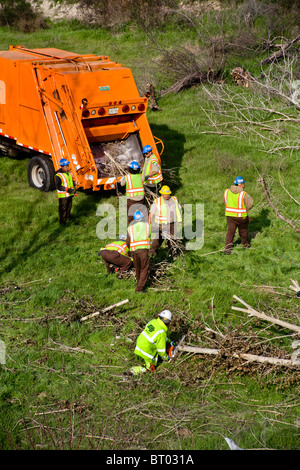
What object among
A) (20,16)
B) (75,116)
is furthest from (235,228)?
(20,16)

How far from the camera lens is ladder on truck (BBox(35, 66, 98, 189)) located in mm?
10180

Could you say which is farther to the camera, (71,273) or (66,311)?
(71,273)

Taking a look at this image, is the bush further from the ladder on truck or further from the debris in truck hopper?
the debris in truck hopper

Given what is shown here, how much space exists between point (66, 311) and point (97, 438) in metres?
2.59

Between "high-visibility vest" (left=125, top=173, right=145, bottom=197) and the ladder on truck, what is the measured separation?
31.3 inches

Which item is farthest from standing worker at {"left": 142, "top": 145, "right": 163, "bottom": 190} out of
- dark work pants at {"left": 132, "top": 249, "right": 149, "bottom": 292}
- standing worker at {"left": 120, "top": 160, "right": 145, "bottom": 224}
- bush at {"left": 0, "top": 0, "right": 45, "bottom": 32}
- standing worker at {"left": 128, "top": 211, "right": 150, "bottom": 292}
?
bush at {"left": 0, "top": 0, "right": 45, "bottom": 32}

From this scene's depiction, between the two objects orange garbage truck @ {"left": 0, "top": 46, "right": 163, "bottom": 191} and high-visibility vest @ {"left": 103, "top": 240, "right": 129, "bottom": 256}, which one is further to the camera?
orange garbage truck @ {"left": 0, "top": 46, "right": 163, "bottom": 191}

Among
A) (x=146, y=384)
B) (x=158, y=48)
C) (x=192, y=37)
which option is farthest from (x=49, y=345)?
(x=192, y=37)

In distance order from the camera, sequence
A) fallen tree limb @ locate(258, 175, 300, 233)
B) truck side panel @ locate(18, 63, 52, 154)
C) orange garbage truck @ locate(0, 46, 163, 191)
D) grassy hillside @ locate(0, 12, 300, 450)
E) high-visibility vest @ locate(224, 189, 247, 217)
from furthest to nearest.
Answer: truck side panel @ locate(18, 63, 52, 154)
orange garbage truck @ locate(0, 46, 163, 191)
fallen tree limb @ locate(258, 175, 300, 233)
high-visibility vest @ locate(224, 189, 247, 217)
grassy hillside @ locate(0, 12, 300, 450)

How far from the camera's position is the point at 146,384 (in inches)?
253

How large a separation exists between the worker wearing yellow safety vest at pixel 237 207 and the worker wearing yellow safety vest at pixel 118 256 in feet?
6.33

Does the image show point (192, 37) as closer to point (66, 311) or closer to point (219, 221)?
point (219, 221)

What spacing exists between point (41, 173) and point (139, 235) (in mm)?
4491

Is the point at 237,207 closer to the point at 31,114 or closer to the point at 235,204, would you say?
the point at 235,204
